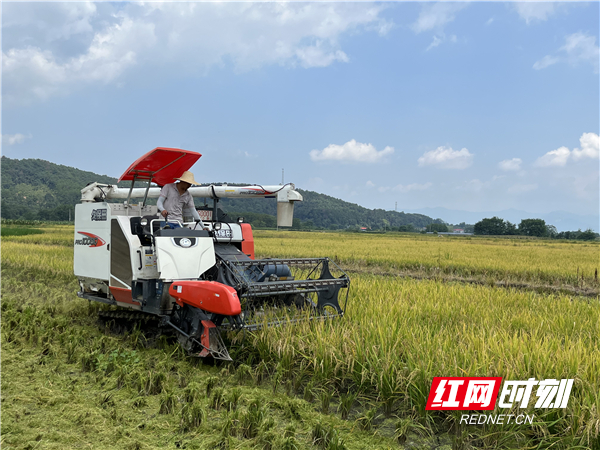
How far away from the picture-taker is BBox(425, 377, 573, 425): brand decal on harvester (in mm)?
3048

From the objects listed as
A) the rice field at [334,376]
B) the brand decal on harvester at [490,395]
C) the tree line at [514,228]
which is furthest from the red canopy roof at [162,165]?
the tree line at [514,228]

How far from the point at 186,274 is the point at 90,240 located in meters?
2.15

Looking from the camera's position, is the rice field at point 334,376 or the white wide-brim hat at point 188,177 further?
the white wide-brim hat at point 188,177

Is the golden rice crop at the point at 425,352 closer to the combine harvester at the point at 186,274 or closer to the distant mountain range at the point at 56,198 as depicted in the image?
the combine harvester at the point at 186,274

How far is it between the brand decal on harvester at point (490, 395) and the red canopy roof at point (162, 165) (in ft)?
14.1

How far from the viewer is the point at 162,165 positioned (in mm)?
6125

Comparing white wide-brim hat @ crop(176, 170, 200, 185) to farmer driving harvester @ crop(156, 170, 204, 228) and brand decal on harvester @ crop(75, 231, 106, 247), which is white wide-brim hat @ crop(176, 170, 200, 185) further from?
brand decal on harvester @ crop(75, 231, 106, 247)

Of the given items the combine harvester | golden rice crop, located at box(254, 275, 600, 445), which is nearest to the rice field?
golden rice crop, located at box(254, 275, 600, 445)

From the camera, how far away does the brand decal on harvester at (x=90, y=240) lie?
19.9ft

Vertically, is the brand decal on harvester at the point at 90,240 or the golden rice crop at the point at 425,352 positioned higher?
the brand decal on harvester at the point at 90,240

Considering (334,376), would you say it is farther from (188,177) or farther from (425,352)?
(188,177)

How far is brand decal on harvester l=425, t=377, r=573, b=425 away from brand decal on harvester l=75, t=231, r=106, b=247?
484 cm

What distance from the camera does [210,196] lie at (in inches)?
313

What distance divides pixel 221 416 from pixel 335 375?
110 centimetres
